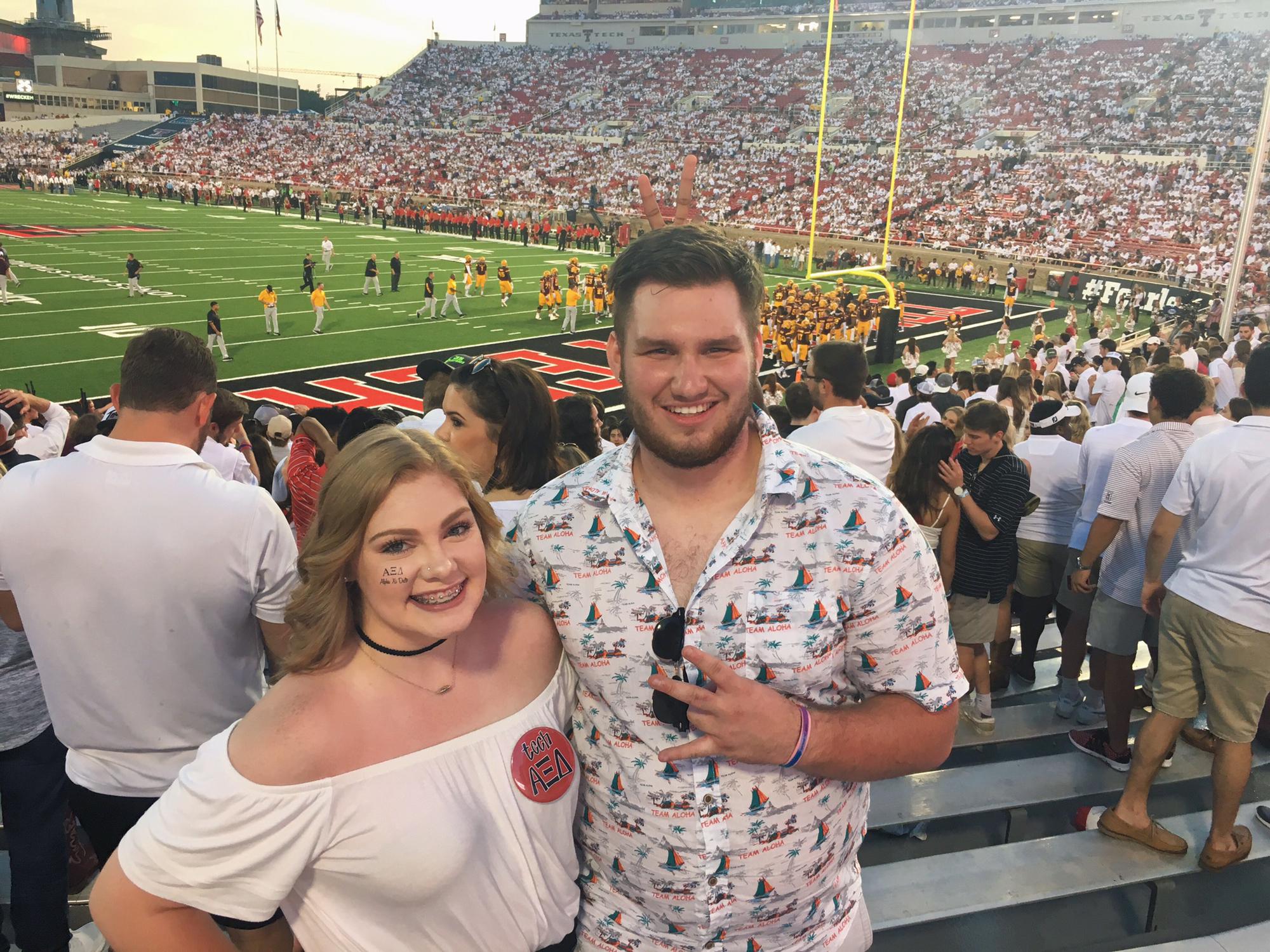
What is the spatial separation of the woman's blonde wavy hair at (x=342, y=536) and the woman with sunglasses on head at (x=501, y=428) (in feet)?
3.95

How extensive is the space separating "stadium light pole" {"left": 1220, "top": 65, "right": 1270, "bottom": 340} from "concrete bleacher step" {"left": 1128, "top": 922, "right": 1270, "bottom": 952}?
10398 mm

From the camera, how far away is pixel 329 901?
1.51 meters

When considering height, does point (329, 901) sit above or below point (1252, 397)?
below

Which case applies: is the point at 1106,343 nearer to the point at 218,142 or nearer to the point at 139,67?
the point at 218,142

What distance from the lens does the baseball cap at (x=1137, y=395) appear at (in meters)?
4.67

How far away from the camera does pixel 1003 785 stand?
3691mm

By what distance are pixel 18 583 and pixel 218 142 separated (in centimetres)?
6475

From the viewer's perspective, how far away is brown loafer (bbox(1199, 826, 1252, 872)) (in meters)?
3.21

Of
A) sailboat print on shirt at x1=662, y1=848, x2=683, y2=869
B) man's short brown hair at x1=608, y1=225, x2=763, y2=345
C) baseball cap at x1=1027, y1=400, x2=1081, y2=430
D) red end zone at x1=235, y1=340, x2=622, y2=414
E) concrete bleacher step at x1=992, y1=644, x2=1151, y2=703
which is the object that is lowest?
red end zone at x1=235, y1=340, x2=622, y2=414

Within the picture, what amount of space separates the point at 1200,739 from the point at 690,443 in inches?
145

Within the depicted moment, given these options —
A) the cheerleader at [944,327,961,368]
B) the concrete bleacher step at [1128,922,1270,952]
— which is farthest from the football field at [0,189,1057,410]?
the concrete bleacher step at [1128,922,1270,952]

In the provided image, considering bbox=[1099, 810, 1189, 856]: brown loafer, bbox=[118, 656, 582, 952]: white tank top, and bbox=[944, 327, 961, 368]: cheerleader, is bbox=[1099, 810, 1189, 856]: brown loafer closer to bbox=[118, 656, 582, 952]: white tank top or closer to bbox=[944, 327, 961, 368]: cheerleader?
bbox=[118, 656, 582, 952]: white tank top

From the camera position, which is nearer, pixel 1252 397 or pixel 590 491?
pixel 590 491

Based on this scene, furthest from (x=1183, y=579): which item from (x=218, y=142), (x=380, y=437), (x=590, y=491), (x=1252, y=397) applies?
(x=218, y=142)
